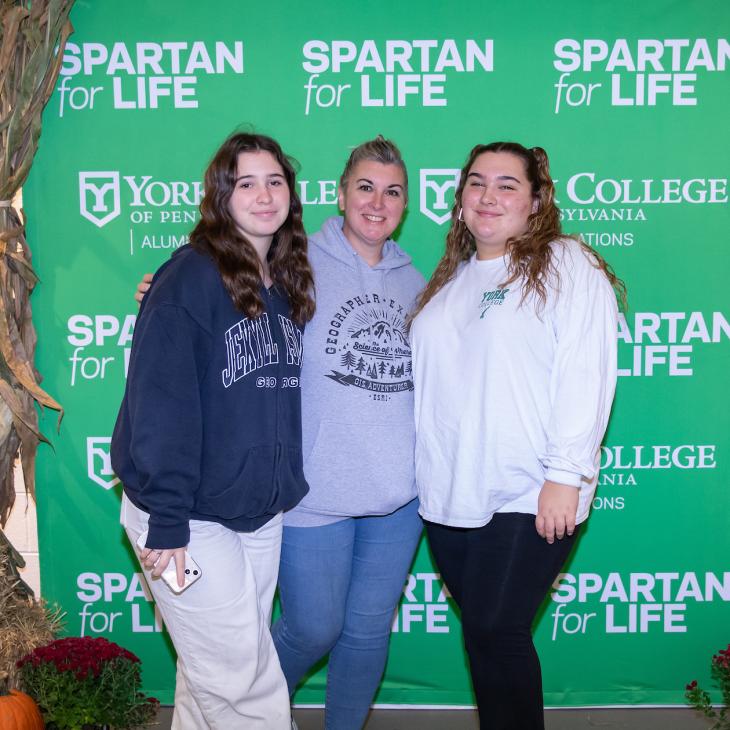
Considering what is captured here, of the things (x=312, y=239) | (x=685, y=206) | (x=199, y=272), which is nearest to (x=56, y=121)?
(x=312, y=239)

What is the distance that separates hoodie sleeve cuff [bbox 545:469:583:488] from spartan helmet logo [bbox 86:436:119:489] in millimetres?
1615

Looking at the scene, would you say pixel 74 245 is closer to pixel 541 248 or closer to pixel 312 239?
pixel 312 239

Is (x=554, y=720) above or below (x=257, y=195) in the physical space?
below

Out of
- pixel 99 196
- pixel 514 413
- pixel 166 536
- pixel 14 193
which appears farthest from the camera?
pixel 99 196

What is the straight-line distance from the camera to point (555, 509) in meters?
1.81

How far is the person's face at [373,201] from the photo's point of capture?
2111 millimetres

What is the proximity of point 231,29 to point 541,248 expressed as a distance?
1.38 metres

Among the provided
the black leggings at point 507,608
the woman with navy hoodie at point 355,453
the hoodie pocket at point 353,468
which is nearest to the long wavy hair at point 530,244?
the woman with navy hoodie at point 355,453

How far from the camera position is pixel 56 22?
252 cm

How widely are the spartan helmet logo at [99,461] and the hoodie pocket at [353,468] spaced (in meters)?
1.03

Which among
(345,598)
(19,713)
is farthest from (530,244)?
(19,713)

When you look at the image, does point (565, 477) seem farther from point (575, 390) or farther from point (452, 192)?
point (452, 192)

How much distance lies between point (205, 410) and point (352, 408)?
436 millimetres

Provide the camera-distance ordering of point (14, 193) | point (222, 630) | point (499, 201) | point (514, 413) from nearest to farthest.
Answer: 1. point (222, 630)
2. point (514, 413)
3. point (499, 201)
4. point (14, 193)
